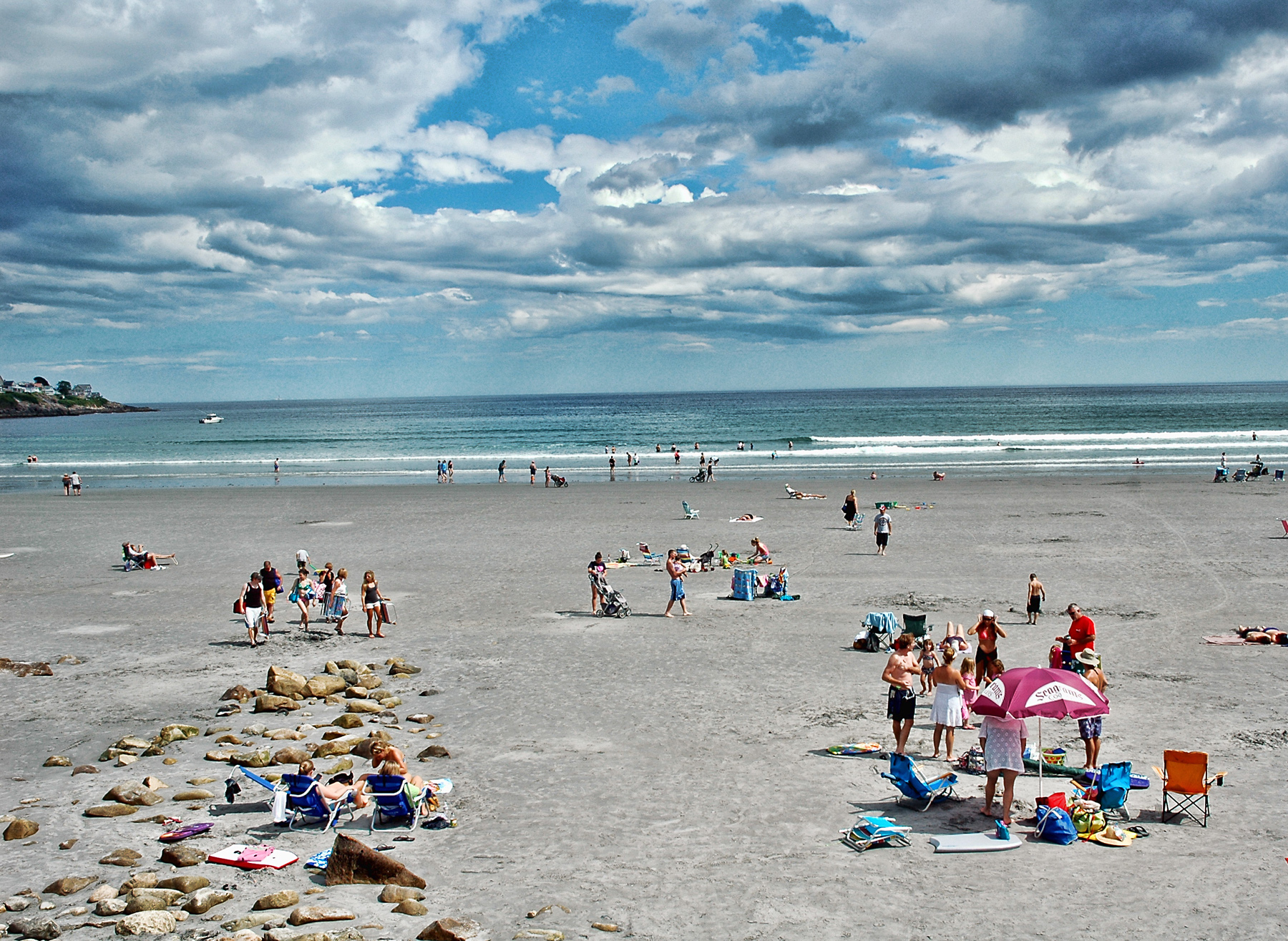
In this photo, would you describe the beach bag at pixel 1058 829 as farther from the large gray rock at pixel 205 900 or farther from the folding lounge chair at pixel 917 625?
the large gray rock at pixel 205 900

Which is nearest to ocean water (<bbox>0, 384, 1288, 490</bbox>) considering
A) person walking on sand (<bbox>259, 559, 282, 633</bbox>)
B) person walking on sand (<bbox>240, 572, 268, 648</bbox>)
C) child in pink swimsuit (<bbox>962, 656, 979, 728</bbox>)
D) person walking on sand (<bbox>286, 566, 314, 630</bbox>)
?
person walking on sand (<bbox>286, 566, 314, 630</bbox>)

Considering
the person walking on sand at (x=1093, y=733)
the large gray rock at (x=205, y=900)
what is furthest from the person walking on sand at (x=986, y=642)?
the large gray rock at (x=205, y=900)

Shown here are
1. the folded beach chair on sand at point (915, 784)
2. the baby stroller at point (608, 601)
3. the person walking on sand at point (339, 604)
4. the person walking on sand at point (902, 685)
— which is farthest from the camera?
the baby stroller at point (608, 601)

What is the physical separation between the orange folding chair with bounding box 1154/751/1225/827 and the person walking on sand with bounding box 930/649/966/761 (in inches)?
84.1

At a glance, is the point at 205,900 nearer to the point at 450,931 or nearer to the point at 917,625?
the point at 450,931

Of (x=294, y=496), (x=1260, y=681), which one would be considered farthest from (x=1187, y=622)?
(x=294, y=496)

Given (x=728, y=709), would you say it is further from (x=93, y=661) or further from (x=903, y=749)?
(x=93, y=661)

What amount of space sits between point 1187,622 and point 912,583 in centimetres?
560

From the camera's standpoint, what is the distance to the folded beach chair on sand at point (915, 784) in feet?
29.9

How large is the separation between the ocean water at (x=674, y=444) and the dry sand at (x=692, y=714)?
78.2 feet

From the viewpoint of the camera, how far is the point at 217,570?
947 inches

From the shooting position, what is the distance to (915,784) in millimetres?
9094

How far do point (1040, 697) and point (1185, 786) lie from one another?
160 centimetres

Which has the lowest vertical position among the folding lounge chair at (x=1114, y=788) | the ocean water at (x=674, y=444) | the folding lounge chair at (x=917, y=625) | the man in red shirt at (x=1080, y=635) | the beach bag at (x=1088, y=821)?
the beach bag at (x=1088, y=821)
